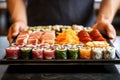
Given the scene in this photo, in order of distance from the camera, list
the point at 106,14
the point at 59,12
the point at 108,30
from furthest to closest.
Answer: the point at 59,12, the point at 106,14, the point at 108,30

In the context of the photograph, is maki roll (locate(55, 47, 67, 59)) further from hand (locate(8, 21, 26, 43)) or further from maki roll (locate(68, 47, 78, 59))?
hand (locate(8, 21, 26, 43))

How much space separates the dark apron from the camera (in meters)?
2.46

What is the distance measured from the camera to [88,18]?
2.52 metres

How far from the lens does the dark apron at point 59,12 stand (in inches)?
97.0

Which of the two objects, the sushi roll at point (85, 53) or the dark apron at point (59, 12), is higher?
the dark apron at point (59, 12)

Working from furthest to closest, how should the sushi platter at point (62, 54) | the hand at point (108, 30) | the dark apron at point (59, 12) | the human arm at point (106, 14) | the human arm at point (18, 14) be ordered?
the dark apron at point (59, 12) < the human arm at point (18, 14) < the human arm at point (106, 14) < the hand at point (108, 30) < the sushi platter at point (62, 54)

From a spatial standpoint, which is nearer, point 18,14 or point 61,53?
point 61,53

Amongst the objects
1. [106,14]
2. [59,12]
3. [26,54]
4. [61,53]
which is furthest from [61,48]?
[59,12]

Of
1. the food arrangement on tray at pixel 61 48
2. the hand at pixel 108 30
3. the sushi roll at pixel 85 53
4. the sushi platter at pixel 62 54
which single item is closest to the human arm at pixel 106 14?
the hand at pixel 108 30

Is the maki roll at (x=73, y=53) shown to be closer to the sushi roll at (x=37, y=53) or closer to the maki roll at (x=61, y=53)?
the maki roll at (x=61, y=53)

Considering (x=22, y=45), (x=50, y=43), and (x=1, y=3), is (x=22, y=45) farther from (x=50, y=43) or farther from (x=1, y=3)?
(x=1, y=3)

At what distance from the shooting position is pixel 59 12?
2463 mm

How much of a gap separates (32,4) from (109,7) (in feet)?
2.12

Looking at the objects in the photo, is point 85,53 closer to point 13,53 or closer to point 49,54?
point 49,54
